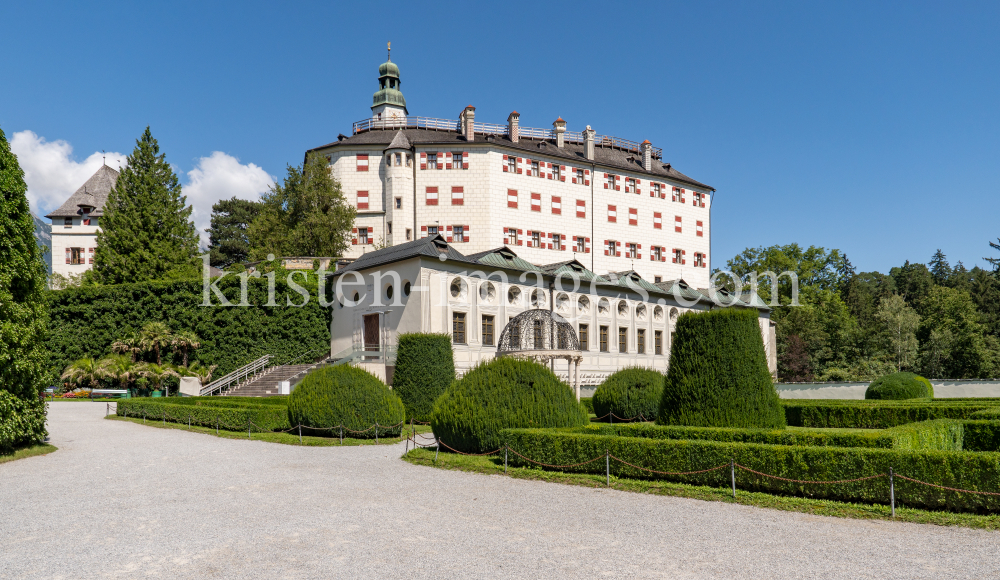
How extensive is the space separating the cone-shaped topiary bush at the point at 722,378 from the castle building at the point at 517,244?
11.5 metres

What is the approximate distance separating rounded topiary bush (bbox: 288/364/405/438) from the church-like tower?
163 feet

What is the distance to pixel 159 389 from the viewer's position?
1287 inches

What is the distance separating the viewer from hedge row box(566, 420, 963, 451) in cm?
1160

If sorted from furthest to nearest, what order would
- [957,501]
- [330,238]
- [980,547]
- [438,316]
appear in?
[330,238], [438,316], [957,501], [980,547]

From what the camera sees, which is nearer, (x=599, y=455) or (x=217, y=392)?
(x=599, y=455)

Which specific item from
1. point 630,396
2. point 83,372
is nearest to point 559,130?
point 630,396

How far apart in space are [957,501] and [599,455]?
17.6 ft

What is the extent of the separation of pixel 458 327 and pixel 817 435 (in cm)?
2118

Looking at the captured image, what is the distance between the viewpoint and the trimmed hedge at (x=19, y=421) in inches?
559

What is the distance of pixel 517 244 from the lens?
46938 millimetres

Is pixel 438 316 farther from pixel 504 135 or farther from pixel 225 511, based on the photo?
pixel 504 135

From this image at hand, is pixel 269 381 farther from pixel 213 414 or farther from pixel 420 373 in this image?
pixel 420 373

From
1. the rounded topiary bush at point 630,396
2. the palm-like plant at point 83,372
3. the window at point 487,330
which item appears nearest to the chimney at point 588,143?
the window at point 487,330

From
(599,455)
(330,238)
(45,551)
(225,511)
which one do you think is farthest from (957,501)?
(330,238)
